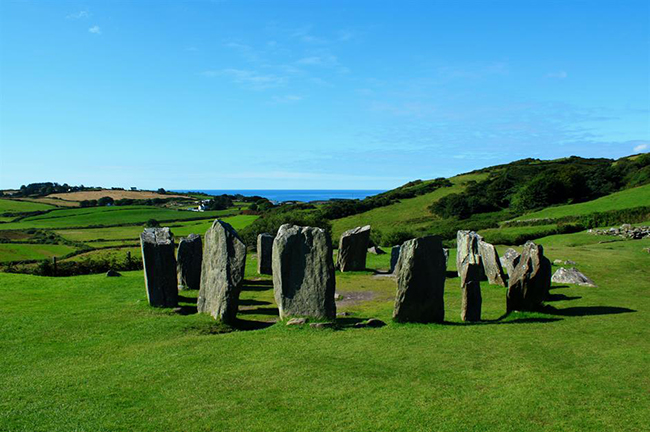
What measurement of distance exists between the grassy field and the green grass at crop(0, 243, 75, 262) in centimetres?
2256

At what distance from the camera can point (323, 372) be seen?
9.83 metres

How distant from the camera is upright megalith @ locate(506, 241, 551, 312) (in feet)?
49.9

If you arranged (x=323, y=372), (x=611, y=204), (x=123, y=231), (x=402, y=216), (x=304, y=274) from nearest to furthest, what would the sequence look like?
1. (x=323, y=372)
2. (x=304, y=274)
3. (x=611, y=204)
4. (x=123, y=231)
5. (x=402, y=216)

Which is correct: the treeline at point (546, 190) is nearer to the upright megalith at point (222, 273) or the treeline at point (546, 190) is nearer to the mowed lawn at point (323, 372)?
the mowed lawn at point (323, 372)

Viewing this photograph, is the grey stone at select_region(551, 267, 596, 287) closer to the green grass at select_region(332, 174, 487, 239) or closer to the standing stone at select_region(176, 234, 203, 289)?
the standing stone at select_region(176, 234, 203, 289)

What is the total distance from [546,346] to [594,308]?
5.54 m

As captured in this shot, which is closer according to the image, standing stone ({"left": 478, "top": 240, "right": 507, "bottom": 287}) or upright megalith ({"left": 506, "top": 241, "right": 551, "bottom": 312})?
upright megalith ({"left": 506, "top": 241, "right": 551, "bottom": 312})

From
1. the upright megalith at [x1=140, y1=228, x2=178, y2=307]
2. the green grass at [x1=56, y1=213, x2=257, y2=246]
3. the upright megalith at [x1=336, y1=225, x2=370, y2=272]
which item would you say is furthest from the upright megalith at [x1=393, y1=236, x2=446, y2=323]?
the green grass at [x1=56, y1=213, x2=257, y2=246]

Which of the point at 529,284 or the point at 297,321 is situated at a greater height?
the point at 529,284

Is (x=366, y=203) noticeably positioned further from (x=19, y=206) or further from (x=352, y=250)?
(x=19, y=206)

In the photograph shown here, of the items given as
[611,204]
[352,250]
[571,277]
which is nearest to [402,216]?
[611,204]

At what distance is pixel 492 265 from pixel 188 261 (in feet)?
43.9

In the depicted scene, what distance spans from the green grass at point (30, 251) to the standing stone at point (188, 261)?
22.3 metres

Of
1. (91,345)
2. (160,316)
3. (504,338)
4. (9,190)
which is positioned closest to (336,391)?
(504,338)
